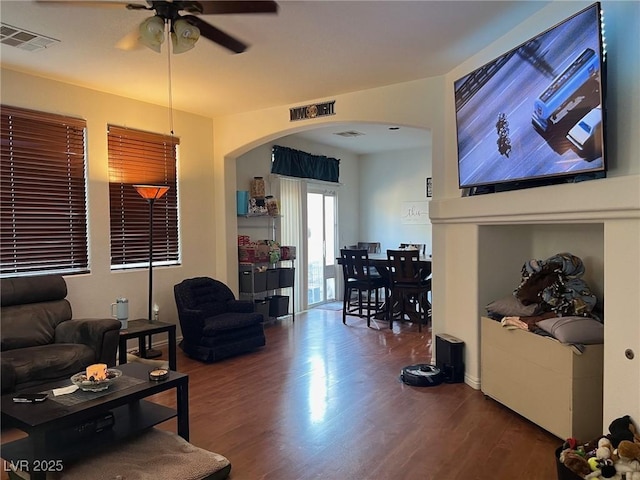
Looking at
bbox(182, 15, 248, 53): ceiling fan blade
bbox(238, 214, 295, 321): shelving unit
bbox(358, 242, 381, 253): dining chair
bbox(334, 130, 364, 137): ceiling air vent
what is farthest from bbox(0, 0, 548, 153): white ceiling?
bbox(358, 242, 381, 253): dining chair

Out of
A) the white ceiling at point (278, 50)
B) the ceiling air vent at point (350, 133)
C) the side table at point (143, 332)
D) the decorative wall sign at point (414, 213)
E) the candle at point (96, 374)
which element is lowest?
the side table at point (143, 332)

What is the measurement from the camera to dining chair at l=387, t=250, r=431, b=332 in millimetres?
5844

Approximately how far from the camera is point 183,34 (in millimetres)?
2521

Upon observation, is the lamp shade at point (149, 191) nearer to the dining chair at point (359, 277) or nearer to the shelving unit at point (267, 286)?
the shelving unit at point (267, 286)

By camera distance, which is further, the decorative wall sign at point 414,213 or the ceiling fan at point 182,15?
the decorative wall sign at point 414,213

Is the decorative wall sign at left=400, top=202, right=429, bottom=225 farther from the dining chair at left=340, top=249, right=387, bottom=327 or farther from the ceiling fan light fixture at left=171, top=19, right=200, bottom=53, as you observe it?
the ceiling fan light fixture at left=171, top=19, right=200, bottom=53

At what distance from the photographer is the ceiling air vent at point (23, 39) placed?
3107mm

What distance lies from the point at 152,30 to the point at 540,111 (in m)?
2.27

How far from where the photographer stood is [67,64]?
149 inches

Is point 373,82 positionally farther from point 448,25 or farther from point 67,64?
point 67,64

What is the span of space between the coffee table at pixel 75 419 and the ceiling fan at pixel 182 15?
6.42ft

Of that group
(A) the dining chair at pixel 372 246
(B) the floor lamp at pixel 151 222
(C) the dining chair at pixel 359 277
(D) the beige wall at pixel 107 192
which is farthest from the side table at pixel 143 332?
(A) the dining chair at pixel 372 246

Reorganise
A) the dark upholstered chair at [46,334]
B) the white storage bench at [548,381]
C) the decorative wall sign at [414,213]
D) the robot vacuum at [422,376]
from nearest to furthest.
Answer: the white storage bench at [548,381]
the dark upholstered chair at [46,334]
the robot vacuum at [422,376]
the decorative wall sign at [414,213]

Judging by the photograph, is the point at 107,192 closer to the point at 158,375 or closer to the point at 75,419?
the point at 158,375
